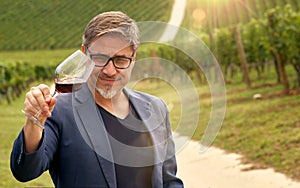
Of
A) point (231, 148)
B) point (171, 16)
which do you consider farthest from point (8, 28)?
point (231, 148)

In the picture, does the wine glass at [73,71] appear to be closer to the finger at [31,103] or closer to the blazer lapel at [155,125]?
→ the finger at [31,103]

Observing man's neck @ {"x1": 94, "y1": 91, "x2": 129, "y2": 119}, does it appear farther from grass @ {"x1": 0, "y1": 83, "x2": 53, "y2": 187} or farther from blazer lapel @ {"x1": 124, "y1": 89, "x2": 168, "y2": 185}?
grass @ {"x1": 0, "y1": 83, "x2": 53, "y2": 187}

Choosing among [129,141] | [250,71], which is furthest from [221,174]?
[250,71]

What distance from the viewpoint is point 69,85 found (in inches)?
80.0

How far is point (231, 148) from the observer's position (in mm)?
10383

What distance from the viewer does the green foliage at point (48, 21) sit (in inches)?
2714

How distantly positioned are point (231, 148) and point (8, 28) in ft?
231

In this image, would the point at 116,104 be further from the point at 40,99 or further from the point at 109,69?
the point at 40,99

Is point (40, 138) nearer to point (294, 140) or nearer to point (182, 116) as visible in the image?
point (182, 116)

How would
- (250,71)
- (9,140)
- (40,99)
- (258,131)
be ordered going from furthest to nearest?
1. (250,71)
2. (9,140)
3. (258,131)
4. (40,99)

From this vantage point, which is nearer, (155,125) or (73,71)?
(73,71)

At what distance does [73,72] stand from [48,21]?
A: 74.5 meters

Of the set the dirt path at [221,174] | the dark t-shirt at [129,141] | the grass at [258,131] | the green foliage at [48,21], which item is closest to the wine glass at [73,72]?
the dark t-shirt at [129,141]

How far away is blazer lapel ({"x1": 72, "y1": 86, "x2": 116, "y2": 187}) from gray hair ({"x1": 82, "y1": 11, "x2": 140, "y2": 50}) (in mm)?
253
